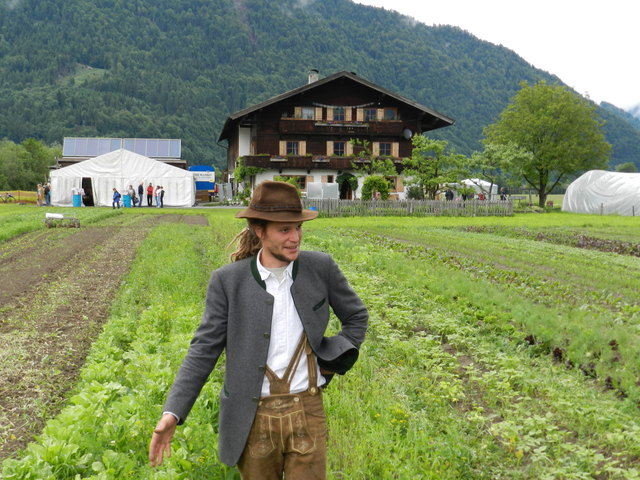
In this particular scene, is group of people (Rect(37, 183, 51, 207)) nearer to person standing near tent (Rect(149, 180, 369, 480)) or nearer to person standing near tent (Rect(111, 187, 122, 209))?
person standing near tent (Rect(111, 187, 122, 209))

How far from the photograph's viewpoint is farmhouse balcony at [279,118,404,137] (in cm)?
4653

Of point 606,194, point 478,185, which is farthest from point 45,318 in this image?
point 606,194

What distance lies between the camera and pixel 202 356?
2.79 meters

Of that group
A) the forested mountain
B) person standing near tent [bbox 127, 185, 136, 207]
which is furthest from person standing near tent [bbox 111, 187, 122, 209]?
the forested mountain

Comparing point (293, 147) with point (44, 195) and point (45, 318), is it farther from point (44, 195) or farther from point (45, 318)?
point (45, 318)

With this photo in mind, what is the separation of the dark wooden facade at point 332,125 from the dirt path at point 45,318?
30.2 m

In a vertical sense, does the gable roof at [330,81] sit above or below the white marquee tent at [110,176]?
above

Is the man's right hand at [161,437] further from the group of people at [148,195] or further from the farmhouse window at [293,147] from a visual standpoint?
the farmhouse window at [293,147]

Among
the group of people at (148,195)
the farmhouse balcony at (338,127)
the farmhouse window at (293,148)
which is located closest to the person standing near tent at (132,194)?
the group of people at (148,195)

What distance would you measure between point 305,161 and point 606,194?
22.7 metres

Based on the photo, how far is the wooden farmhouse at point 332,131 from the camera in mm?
46594

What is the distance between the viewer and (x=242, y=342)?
2.78 meters

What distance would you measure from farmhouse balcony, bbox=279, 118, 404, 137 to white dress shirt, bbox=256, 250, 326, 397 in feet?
146

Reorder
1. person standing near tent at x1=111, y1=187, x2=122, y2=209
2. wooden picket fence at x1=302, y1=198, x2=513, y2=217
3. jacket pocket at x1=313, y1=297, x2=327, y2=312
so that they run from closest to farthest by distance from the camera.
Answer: jacket pocket at x1=313, y1=297, x2=327, y2=312 → wooden picket fence at x1=302, y1=198, x2=513, y2=217 → person standing near tent at x1=111, y1=187, x2=122, y2=209
